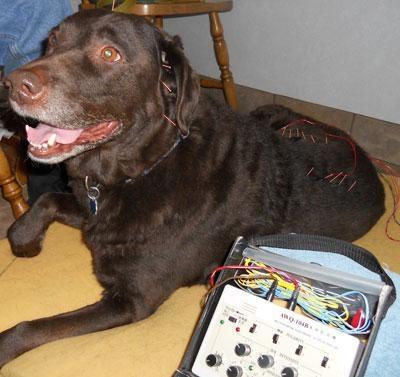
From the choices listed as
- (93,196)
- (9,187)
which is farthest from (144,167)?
(9,187)

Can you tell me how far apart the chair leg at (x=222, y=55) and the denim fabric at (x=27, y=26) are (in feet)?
4.37

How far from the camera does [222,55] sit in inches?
123

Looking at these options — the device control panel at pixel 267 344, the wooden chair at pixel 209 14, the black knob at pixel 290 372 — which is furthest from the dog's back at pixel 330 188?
the wooden chair at pixel 209 14

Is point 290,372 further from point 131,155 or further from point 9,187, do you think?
point 9,187

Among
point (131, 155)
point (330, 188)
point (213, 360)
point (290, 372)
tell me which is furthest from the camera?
point (330, 188)

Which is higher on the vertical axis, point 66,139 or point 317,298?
point 66,139

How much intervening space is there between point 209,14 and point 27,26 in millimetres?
1505

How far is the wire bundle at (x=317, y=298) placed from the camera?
109 centimetres

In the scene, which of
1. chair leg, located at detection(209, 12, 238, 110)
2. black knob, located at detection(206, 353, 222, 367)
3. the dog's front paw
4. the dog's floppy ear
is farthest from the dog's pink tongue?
chair leg, located at detection(209, 12, 238, 110)

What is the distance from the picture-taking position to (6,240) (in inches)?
74.9

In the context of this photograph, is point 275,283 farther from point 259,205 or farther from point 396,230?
point 396,230

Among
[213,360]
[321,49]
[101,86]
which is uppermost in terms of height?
[101,86]

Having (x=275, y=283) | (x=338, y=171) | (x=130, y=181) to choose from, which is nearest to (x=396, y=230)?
(x=338, y=171)

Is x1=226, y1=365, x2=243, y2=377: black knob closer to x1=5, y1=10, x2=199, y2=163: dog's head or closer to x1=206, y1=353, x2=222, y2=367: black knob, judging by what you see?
x1=206, y1=353, x2=222, y2=367: black knob
